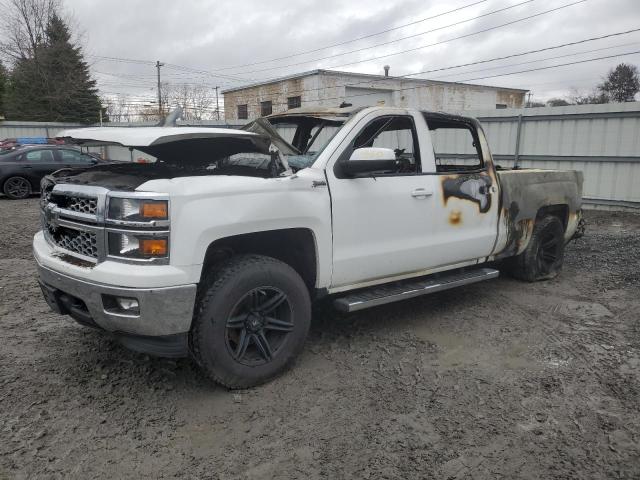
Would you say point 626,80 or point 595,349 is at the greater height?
point 626,80

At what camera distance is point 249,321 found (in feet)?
11.2

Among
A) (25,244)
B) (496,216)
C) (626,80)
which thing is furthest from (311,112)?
(626,80)

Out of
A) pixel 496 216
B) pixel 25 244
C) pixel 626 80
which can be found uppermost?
pixel 626 80

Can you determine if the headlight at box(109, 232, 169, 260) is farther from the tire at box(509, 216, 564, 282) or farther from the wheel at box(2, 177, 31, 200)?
the wheel at box(2, 177, 31, 200)

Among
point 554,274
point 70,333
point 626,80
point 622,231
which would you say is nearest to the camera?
point 70,333

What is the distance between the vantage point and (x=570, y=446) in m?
2.86

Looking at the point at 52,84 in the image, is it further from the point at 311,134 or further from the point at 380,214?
the point at 380,214

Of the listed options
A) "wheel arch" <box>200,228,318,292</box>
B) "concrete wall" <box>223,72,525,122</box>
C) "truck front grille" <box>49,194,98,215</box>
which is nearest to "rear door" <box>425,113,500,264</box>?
"wheel arch" <box>200,228,318,292</box>

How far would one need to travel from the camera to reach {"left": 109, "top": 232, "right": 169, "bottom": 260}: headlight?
9.69 ft

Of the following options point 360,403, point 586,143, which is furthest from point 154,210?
point 586,143

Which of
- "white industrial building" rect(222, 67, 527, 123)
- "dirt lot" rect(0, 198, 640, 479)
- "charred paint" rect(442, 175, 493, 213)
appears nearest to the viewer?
"dirt lot" rect(0, 198, 640, 479)

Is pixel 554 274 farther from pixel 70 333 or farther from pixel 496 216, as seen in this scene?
pixel 70 333

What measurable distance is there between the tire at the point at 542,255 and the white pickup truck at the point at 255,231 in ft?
2.90

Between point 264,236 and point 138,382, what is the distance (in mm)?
1339
